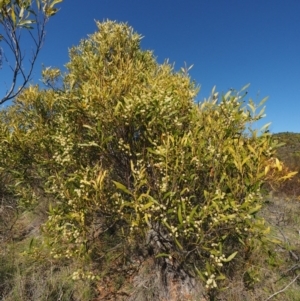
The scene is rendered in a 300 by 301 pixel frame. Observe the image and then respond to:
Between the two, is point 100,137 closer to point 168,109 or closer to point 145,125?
point 145,125

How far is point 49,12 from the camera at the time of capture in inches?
110

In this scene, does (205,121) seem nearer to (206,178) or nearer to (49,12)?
(206,178)

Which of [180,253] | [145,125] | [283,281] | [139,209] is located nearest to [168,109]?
[145,125]

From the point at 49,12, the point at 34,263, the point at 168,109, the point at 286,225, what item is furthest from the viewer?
the point at 286,225

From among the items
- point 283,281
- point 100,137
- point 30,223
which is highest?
point 100,137

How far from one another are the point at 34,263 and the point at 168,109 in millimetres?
4146

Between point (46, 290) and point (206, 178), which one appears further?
point (46, 290)

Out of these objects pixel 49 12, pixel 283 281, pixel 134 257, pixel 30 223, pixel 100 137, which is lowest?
pixel 283 281

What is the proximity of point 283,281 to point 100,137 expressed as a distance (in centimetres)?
425

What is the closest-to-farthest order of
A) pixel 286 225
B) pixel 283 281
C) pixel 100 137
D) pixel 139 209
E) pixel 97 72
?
pixel 139 209, pixel 100 137, pixel 97 72, pixel 283 281, pixel 286 225

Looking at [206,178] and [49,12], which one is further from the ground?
[49,12]

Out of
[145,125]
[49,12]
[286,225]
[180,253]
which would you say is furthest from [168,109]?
[286,225]

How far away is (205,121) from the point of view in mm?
3635

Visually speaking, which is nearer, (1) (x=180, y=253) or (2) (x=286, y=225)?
(1) (x=180, y=253)
